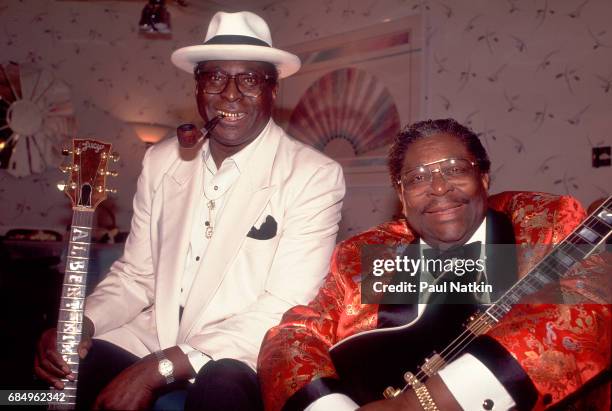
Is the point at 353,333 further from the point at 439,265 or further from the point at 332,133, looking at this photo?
the point at 332,133

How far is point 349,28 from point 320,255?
9.26 ft

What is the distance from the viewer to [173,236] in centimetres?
172

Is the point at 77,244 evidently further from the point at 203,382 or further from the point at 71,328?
the point at 203,382

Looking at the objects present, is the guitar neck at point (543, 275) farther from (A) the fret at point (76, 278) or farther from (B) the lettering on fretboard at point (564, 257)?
(A) the fret at point (76, 278)

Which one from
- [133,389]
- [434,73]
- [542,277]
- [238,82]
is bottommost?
[133,389]

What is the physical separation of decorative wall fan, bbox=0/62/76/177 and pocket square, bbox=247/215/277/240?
3.40 meters

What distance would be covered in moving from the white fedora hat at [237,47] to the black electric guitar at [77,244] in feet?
1.54

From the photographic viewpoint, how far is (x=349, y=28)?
156 inches

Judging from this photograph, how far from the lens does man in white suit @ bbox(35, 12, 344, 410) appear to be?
1447 millimetres

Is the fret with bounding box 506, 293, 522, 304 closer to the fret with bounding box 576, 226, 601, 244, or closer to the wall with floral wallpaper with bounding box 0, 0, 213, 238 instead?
the fret with bounding box 576, 226, 601, 244

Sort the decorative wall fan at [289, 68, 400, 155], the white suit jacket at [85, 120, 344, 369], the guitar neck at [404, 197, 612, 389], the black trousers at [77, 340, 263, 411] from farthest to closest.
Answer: the decorative wall fan at [289, 68, 400, 155]
the white suit jacket at [85, 120, 344, 369]
the black trousers at [77, 340, 263, 411]
the guitar neck at [404, 197, 612, 389]

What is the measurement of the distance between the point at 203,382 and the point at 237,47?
107 centimetres

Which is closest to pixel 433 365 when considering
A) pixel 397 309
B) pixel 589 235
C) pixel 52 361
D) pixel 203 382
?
pixel 397 309

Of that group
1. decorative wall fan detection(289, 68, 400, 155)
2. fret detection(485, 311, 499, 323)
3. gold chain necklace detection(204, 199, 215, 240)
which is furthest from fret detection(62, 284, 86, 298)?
decorative wall fan detection(289, 68, 400, 155)
